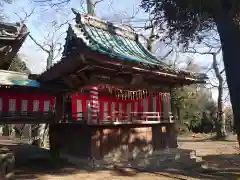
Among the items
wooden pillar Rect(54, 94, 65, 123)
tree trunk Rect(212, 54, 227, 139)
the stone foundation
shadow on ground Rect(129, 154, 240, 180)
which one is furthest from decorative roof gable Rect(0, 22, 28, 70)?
tree trunk Rect(212, 54, 227, 139)

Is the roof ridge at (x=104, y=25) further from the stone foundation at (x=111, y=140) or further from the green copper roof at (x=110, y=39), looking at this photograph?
the stone foundation at (x=111, y=140)

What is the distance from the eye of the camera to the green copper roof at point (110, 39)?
27.1ft

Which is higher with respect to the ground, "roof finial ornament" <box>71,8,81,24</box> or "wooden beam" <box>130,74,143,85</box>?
"roof finial ornament" <box>71,8,81,24</box>

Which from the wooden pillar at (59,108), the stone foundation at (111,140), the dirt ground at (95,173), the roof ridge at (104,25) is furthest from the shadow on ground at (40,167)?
the roof ridge at (104,25)

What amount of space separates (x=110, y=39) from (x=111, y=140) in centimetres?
414

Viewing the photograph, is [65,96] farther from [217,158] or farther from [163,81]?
[217,158]

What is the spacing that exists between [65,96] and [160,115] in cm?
437

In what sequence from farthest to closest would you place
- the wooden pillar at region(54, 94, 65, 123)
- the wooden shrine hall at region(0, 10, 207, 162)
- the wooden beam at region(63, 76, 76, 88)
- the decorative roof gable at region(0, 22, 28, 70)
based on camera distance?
the wooden pillar at region(54, 94, 65, 123)
the wooden beam at region(63, 76, 76, 88)
the wooden shrine hall at region(0, 10, 207, 162)
the decorative roof gable at region(0, 22, 28, 70)

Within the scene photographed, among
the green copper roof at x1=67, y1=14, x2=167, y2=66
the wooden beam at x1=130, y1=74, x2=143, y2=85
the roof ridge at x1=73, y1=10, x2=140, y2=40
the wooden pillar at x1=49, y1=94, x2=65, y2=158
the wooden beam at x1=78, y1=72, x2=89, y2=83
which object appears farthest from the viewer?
the wooden pillar at x1=49, y1=94, x2=65, y2=158

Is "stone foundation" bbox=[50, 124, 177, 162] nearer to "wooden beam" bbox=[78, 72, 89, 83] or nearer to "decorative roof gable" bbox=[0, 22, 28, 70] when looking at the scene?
"wooden beam" bbox=[78, 72, 89, 83]

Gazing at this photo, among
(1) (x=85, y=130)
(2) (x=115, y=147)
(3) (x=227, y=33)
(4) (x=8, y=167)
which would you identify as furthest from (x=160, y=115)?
(4) (x=8, y=167)

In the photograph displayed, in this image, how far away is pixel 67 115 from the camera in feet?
36.2

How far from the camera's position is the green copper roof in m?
8.27

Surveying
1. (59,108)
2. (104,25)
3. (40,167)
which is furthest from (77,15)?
(40,167)
